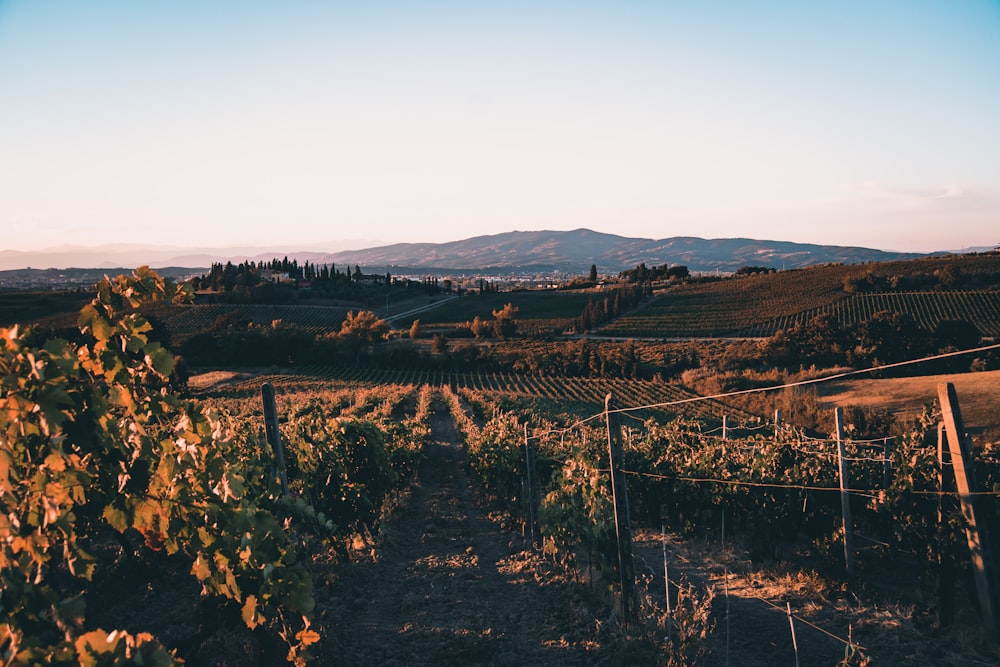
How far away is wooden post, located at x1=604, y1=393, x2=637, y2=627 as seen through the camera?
24.6 feet

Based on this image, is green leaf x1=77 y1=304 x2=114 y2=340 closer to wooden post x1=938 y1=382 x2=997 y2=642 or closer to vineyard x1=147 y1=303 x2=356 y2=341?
wooden post x1=938 y1=382 x2=997 y2=642

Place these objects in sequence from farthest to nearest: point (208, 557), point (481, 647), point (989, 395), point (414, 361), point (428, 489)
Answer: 1. point (414, 361)
2. point (989, 395)
3. point (428, 489)
4. point (481, 647)
5. point (208, 557)

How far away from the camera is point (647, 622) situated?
7582 mm

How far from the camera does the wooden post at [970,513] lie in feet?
20.9

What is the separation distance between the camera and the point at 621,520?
766cm

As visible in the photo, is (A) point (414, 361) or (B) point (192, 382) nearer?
(B) point (192, 382)

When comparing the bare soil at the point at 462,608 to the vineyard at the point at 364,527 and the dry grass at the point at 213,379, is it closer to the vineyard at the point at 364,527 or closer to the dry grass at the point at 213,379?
the vineyard at the point at 364,527

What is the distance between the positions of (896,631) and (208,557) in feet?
26.9

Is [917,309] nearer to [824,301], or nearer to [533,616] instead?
[824,301]

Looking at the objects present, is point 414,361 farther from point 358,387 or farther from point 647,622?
point 647,622

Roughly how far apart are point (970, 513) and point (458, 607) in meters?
6.66

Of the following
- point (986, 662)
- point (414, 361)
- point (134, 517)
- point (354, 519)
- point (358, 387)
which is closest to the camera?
point (134, 517)

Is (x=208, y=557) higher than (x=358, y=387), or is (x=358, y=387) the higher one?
(x=208, y=557)

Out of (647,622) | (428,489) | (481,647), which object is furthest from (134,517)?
(428,489)
